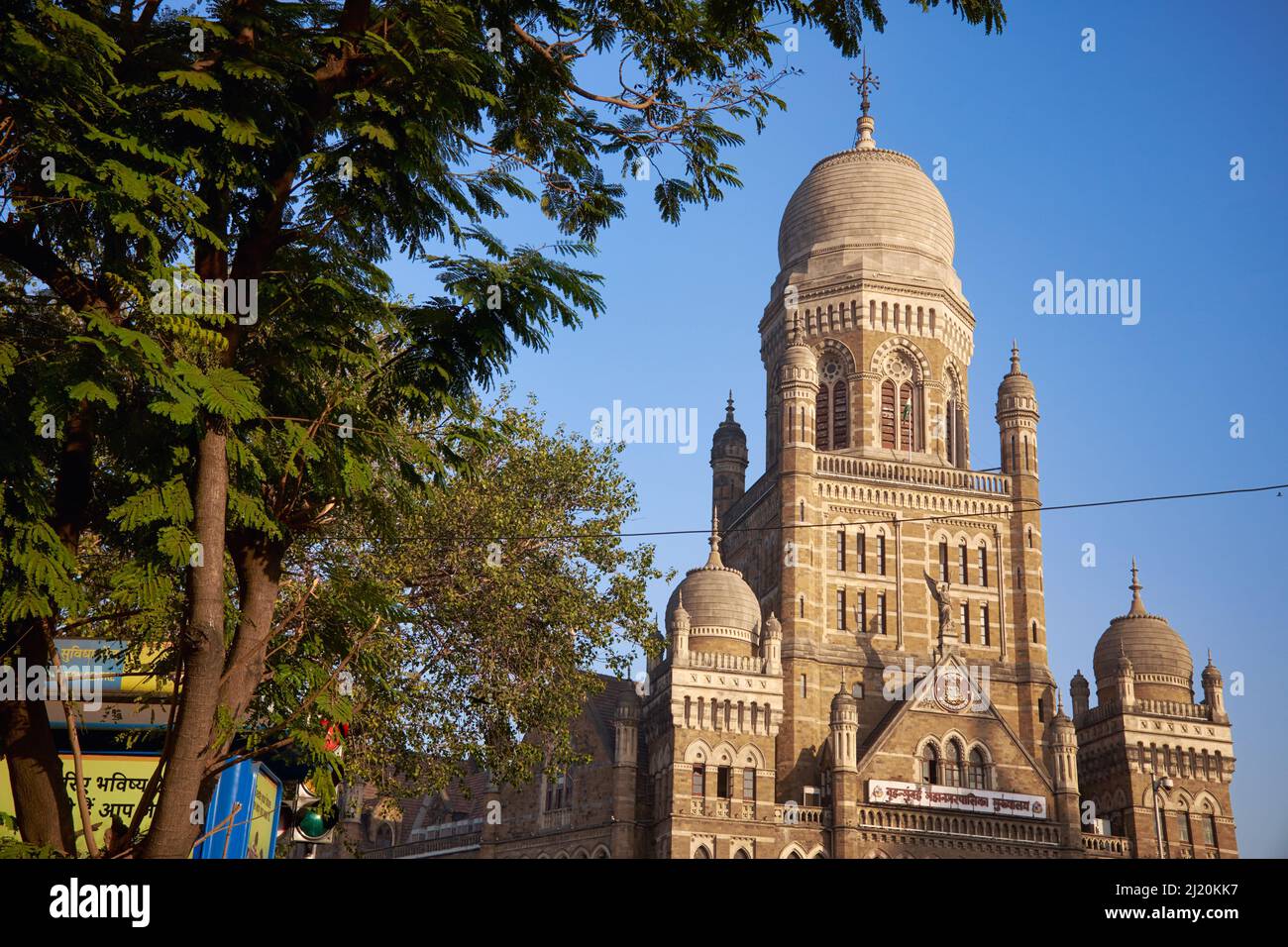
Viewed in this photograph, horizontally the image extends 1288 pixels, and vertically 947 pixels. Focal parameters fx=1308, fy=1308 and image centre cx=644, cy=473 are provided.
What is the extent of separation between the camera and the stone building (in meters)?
48.8

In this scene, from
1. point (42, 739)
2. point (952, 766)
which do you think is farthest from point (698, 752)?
point (42, 739)

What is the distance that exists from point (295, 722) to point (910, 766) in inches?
1678

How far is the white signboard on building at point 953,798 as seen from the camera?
48.8 metres

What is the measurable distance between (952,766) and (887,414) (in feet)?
53.0

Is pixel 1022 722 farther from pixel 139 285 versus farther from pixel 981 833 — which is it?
pixel 139 285

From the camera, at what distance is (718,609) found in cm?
5203

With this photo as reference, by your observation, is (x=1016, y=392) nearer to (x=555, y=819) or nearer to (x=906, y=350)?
(x=906, y=350)

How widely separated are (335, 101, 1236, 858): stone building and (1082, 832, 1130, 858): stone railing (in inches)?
5.5

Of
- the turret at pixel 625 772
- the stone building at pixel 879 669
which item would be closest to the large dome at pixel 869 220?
the stone building at pixel 879 669
